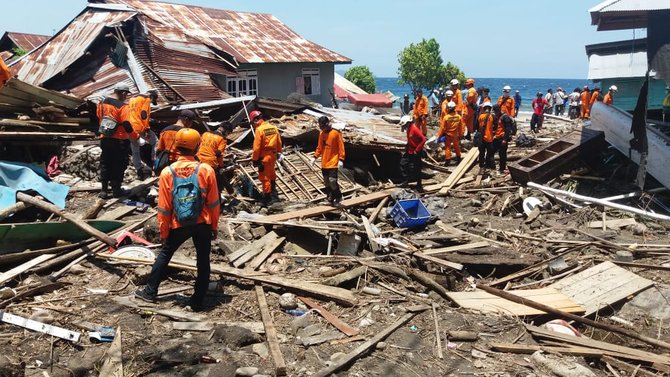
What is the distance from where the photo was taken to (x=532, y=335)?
5.38 metres

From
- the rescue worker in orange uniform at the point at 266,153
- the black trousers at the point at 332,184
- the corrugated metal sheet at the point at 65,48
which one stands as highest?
the corrugated metal sheet at the point at 65,48

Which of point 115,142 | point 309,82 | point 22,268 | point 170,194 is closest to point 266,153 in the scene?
point 115,142

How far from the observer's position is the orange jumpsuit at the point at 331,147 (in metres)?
9.88

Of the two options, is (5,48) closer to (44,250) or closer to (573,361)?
(44,250)

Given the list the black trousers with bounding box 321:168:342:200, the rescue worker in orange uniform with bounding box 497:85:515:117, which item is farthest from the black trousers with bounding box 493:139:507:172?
the black trousers with bounding box 321:168:342:200

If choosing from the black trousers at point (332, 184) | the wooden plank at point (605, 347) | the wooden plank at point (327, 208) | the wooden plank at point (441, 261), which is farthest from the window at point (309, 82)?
the wooden plank at point (605, 347)

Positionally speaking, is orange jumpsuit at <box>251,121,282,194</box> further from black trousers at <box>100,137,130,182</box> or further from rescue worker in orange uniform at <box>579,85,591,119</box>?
rescue worker in orange uniform at <box>579,85,591,119</box>

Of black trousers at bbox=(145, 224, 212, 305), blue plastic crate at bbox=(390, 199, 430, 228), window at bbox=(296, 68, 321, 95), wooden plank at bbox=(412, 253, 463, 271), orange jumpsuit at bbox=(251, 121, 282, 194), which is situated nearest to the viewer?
black trousers at bbox=(145, 224, 212, 305)

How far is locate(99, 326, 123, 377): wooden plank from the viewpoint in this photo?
423 cm

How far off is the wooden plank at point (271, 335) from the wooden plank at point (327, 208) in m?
2.63

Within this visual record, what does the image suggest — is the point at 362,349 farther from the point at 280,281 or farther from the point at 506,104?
the point at 506,104

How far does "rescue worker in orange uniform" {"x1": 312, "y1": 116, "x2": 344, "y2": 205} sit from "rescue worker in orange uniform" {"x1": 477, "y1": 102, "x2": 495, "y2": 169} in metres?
4.34

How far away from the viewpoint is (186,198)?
5184 millimetres

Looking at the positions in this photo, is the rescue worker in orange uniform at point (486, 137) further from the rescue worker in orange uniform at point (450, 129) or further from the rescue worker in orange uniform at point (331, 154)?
the rescue worker in orange uniform at point (331, 154)
